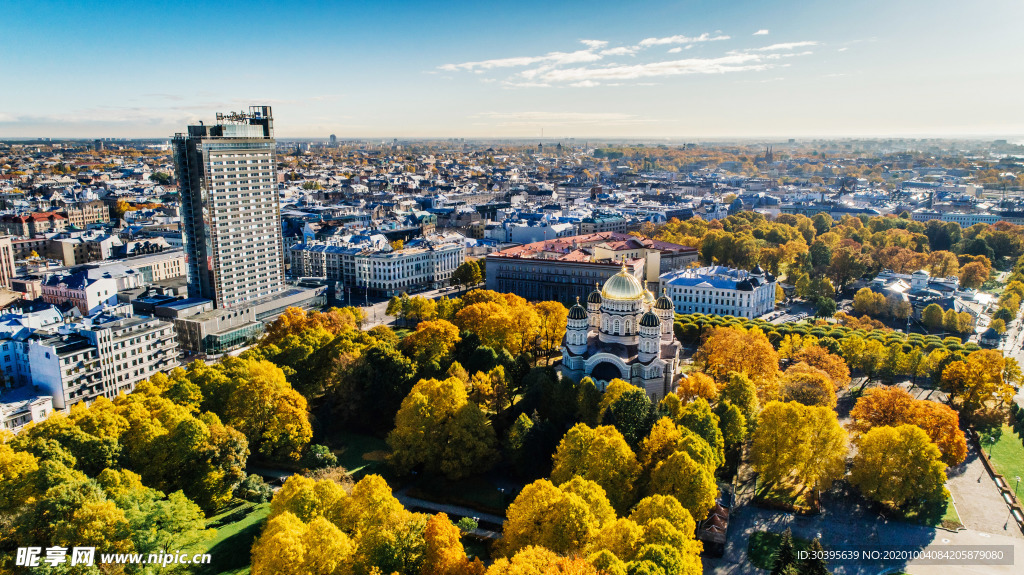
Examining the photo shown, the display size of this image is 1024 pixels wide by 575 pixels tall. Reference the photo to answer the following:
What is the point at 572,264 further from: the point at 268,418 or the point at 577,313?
the point at 268,418

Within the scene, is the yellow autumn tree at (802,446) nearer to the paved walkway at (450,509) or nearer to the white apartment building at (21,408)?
the paved walkway at (450,509)

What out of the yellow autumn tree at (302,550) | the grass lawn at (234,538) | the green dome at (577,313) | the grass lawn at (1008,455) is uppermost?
the green dome at (577,313)

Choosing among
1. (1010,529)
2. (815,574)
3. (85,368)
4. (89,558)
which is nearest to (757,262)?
(1010,529)

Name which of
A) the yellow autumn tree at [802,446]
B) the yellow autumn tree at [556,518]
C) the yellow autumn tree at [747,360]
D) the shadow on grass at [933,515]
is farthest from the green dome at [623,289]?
the shadow on grass at [933,515]

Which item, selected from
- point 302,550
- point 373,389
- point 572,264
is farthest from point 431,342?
point 572,264

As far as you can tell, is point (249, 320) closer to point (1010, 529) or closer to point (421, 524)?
point (421, 524)

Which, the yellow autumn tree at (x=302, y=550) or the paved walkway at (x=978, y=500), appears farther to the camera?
the paved walkway at (x=978, y=500)

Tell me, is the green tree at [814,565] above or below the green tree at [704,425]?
below
